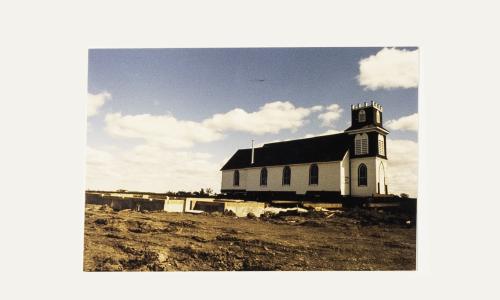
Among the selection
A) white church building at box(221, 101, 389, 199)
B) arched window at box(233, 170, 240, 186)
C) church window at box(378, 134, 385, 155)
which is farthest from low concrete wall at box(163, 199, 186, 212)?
church window at box(378, 134, 385, 155)

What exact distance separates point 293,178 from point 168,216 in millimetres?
6330

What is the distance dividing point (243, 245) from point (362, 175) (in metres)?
6.59

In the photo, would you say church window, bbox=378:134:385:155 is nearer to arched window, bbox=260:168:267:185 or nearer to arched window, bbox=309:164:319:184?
arched window, bbox=309:164:319:184

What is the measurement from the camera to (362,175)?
14.9 m

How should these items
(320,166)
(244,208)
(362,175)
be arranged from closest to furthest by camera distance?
(362,175)
(244,208)
(320,166)

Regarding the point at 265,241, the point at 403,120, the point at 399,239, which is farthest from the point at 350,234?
the point at 403,120

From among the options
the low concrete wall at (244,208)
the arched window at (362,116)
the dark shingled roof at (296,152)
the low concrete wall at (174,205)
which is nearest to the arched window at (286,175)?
the dark shingled roof at (296,152)

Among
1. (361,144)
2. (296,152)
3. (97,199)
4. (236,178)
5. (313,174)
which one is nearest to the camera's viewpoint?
(97,199)

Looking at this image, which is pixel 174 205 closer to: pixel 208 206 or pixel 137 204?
pixel 208 206

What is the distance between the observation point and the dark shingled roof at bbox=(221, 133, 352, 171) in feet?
49.1

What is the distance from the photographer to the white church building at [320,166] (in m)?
14.2

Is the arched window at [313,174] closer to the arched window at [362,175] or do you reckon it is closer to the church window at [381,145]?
the arched window at [362,175]

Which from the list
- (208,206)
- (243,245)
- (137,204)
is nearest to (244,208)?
(208,206)

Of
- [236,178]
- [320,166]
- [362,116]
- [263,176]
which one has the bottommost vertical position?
[236,178]
